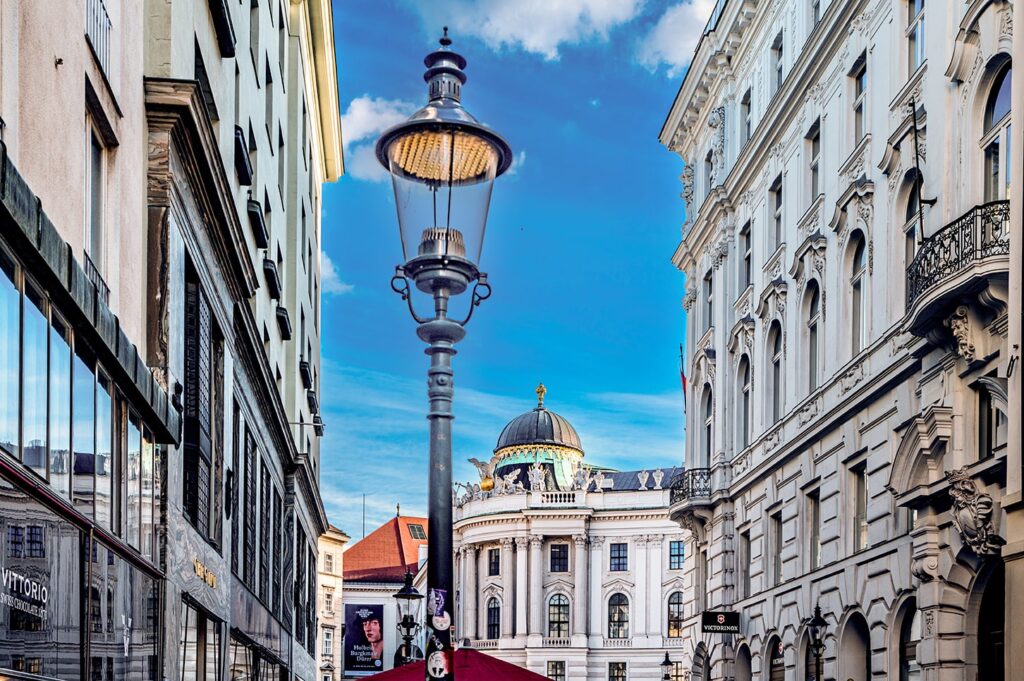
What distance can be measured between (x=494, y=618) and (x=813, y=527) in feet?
249

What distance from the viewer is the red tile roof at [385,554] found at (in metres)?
132

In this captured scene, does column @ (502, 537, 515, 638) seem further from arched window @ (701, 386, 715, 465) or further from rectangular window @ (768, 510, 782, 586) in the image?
rectangular window @ (768, 510, 782, 586)

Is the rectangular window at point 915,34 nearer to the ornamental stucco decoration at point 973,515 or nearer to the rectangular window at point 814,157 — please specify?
the rectangular window at point 814,157

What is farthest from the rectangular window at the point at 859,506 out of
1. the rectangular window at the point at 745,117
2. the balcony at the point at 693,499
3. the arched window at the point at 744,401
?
the rectangular window at the point at 745,117

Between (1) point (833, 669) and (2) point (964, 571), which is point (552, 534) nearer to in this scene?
(1) point (833, 669)

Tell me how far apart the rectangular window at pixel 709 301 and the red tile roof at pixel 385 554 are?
283 feet

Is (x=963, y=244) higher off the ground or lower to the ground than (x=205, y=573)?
higher

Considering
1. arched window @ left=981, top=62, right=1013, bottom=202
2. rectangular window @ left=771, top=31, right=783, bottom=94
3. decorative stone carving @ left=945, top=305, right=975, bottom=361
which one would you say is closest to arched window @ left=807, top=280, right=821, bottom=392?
rectangular window @ left=771, top=31, right=783, bottom=94

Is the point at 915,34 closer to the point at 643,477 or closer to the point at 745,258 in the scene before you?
the point at 745,258

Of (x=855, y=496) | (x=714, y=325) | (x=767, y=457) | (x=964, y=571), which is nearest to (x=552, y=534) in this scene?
(x=714, y=325)

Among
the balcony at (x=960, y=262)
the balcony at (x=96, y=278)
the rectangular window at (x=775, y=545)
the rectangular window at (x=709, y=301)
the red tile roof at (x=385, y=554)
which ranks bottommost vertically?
the red tile roof at (x=385, y=554)

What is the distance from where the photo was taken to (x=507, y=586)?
106 metres

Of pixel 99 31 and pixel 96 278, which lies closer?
pixel 96 278

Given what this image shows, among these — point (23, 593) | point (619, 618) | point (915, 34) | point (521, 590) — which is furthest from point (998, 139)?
point (521, 590)
